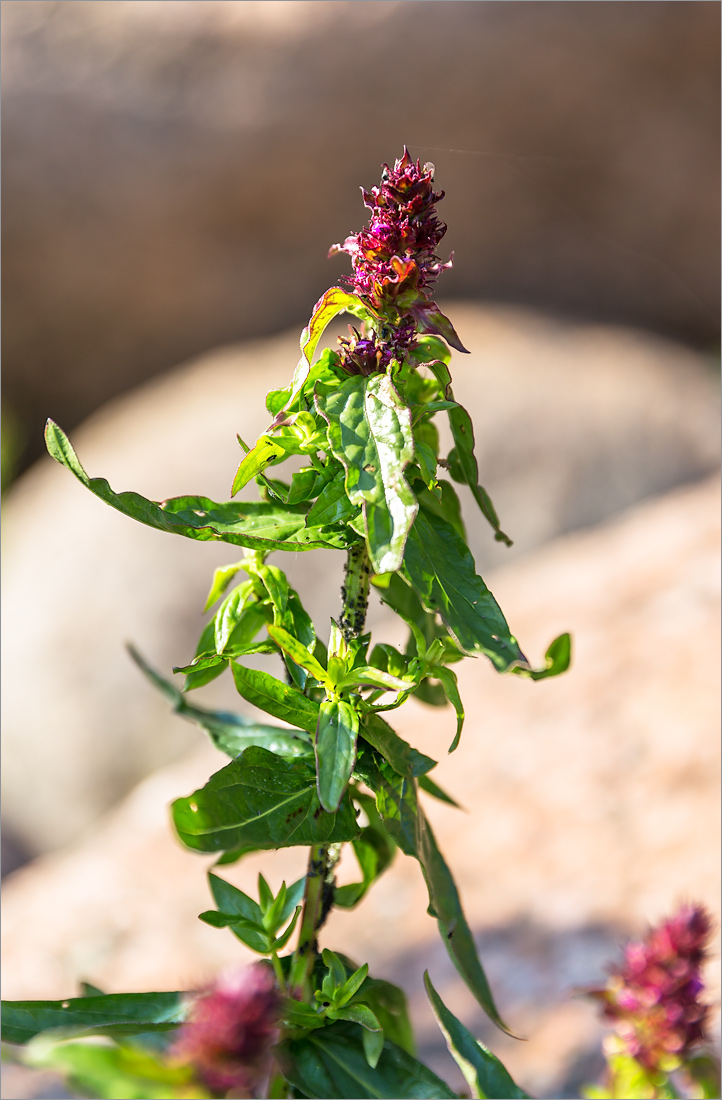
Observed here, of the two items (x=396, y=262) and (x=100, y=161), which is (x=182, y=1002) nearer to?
(x=396, y=262)

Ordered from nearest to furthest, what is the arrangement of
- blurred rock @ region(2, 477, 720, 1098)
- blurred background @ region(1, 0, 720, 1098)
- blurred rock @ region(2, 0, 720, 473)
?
blurred rock @ region(2, 477, 720, 1098), blurred background @ region(1, 0, 720, 1098), blurred rock @ region(2, 0, 720, 473)

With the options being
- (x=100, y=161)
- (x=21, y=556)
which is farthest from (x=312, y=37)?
(x=21, y=556)

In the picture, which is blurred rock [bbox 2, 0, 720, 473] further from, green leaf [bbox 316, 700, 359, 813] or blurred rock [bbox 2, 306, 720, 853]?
green leaf [bbox 316, 700, 359, 813]

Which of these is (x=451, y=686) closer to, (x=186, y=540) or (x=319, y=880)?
(x=319, y=880)

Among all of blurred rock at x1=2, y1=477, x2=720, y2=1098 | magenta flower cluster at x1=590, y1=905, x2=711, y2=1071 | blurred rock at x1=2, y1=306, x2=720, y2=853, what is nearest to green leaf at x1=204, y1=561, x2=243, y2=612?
magenta flower cluster at x1=590, y1=905, x2=711, y2=1071

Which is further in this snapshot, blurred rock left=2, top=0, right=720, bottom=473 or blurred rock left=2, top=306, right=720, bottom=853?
blurred rock left=2, top=0, right=720, bottom=473

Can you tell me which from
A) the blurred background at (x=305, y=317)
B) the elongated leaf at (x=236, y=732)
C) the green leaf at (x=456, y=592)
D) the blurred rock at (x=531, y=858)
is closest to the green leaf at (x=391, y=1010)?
the elongated leaf at (x=236, y=732)

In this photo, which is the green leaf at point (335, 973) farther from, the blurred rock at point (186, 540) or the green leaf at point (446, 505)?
the blurred rock at point (186, 540)
